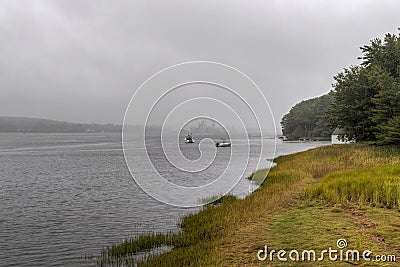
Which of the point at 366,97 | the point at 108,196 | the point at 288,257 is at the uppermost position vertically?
the point at 366,97

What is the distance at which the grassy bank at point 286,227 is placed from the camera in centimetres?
1084

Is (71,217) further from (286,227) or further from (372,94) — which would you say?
(372,94)

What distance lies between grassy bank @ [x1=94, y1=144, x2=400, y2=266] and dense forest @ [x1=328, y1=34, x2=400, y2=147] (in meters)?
21.5

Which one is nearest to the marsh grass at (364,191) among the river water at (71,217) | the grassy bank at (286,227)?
the grassy bank at (286,227)

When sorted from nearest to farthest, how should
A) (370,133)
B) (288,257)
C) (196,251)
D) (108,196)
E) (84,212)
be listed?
(288,257), (196,251), (84,212), (108,196), (370,133)

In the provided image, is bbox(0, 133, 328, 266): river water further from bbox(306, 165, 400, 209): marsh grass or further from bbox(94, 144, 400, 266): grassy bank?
bbox(306, 165, 400, 209): marsh grass

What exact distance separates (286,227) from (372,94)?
1676 inches

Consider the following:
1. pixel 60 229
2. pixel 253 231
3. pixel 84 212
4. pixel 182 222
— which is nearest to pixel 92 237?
pixel 60 229

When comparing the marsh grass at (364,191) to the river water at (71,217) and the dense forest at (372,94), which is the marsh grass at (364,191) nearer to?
the river water at (71,217)

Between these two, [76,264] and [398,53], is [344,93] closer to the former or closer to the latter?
[398,53]

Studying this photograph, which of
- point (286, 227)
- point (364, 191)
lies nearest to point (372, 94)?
point (364, 191)

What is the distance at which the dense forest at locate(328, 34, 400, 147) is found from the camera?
40094 millimetres

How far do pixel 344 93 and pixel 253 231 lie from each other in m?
45.3

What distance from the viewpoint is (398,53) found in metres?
47.3
